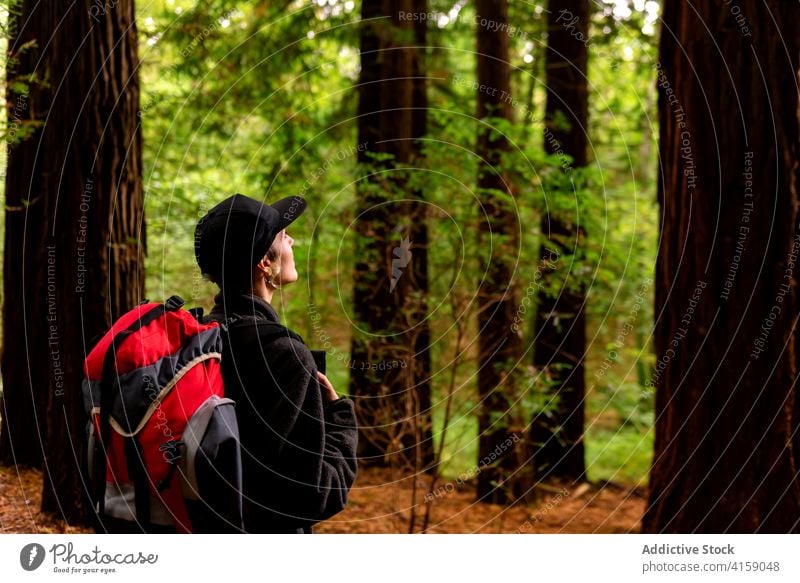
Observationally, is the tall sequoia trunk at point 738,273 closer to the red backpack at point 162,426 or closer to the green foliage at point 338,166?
the green foliage at point 338,166

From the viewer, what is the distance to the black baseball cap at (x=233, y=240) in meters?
2.83

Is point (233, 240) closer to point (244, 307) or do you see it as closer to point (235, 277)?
point (235, 277)

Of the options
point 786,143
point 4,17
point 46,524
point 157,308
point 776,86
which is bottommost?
point 46,524

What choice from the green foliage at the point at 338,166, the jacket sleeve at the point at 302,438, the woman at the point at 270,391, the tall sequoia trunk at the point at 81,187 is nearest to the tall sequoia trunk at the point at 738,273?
the green foliage at the point at 338,166

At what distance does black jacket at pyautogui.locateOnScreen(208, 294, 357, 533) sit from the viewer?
8.60ft

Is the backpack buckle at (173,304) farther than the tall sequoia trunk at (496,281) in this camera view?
No

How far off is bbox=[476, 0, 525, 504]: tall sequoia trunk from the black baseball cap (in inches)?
145

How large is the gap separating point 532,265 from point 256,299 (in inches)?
232

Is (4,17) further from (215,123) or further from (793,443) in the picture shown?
(793,443)

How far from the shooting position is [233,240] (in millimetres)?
2842
